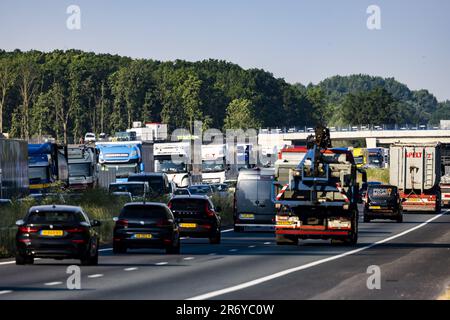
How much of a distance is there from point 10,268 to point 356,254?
33.4ft

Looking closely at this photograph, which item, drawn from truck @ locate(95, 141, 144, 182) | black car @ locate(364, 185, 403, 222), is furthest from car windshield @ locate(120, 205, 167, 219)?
truck @ locate(95, 141, 144, 182)

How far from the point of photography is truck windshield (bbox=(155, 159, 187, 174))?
297 feet

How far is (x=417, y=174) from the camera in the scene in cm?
7600

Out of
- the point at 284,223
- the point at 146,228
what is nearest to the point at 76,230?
the point at 146,228

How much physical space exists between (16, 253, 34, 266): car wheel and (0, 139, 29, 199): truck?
23.0 m

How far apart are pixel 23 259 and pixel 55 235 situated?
1.27m

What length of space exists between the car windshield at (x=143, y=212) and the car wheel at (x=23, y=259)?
5123 mm

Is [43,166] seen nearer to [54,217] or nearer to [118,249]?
[118,249]

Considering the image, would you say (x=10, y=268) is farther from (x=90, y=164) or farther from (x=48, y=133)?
(x=48, y=133)

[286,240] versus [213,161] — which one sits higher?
[213,161]

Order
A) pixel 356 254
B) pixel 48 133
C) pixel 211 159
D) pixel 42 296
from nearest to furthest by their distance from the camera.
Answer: pixel 42 296 → pixel 356 254 → pixel 211 159 → pixel 48 133

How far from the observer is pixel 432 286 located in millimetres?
24219

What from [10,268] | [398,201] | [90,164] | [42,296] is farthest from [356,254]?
[90,164]

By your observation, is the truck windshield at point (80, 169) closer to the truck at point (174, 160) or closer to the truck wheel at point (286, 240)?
the truck at point (174, 160)
